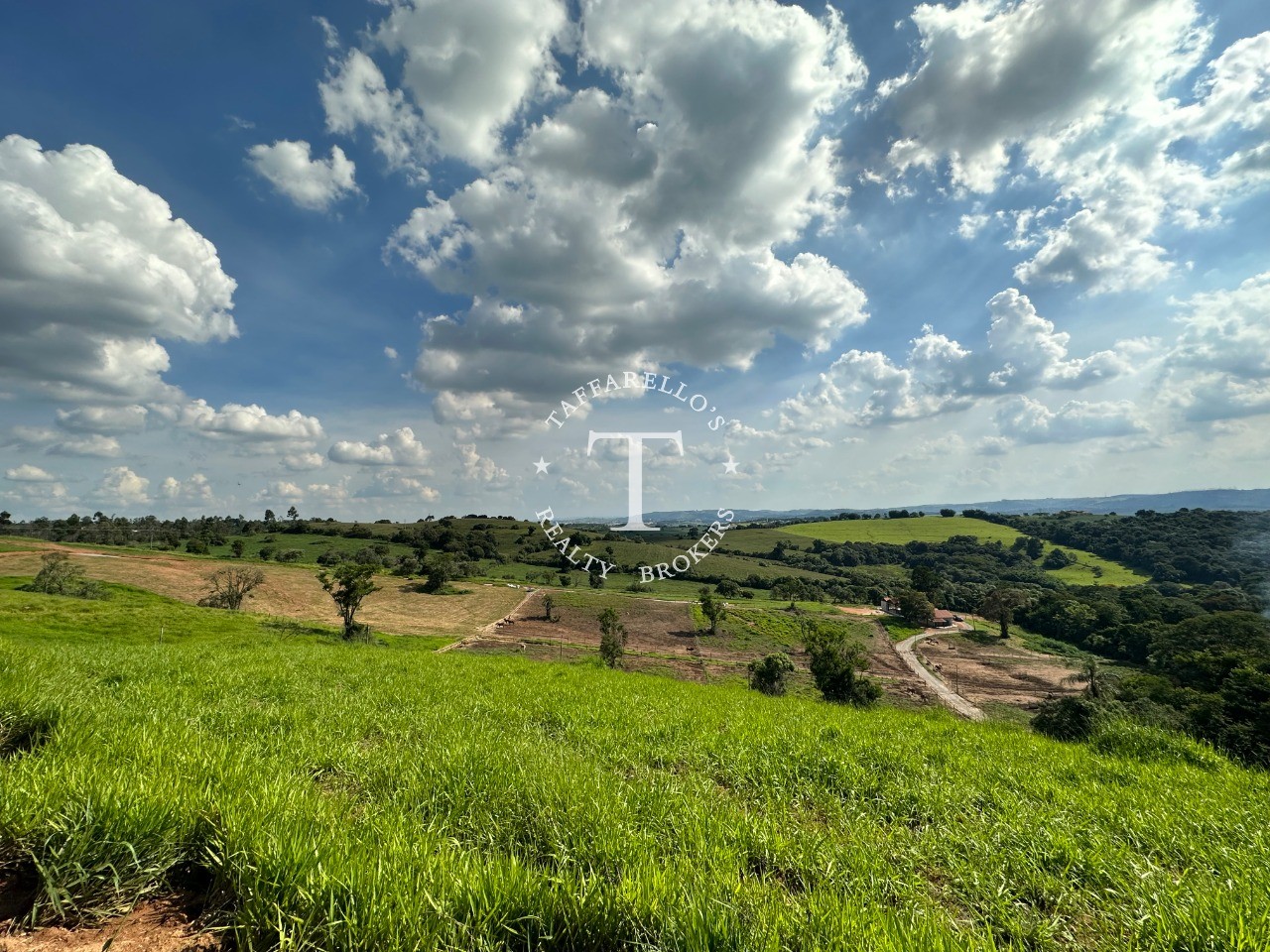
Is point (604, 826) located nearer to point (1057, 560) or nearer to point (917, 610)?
point (917, 610)

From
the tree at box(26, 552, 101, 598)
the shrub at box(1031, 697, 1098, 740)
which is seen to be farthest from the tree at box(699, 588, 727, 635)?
the tree at box(26, 552, 101, 598)

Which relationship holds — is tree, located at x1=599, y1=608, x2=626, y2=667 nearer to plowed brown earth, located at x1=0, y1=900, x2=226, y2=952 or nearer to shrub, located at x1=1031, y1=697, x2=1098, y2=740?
shrub, located at x1=1031, y1=697, x2=1098, y2=740

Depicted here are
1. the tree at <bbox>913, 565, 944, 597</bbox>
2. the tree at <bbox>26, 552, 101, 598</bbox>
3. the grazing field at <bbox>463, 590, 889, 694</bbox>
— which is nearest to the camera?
the tree at <bbox>26, 552, 101, 598</bbox>

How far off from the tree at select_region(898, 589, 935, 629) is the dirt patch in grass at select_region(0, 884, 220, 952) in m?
136

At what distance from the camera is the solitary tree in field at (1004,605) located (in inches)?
4427

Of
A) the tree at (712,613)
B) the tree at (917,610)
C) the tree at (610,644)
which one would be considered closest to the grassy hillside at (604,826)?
the tree at (610,644)

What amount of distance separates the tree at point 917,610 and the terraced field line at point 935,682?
690 centimetres

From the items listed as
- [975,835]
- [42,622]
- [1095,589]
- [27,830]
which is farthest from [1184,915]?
[1095,589]

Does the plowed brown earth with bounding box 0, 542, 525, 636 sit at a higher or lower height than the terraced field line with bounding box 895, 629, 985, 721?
higher

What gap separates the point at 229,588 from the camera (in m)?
66.8

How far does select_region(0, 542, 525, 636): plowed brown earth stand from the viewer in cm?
6612

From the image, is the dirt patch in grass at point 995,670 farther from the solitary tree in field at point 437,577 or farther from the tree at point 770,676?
the solitary tree in field at point 437,577

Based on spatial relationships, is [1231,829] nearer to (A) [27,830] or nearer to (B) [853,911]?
(B) [853,911]

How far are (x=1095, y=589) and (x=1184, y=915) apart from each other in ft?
565
